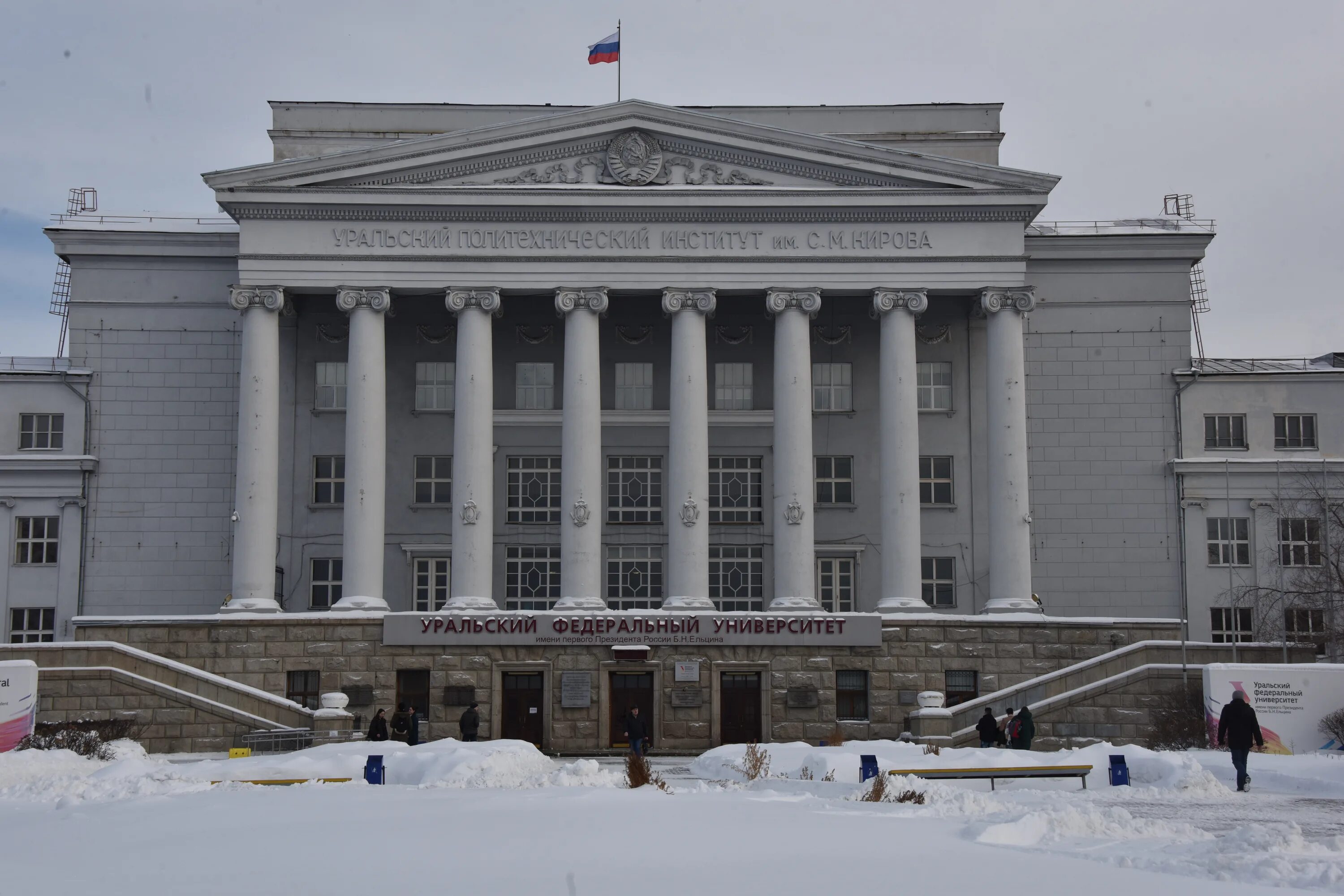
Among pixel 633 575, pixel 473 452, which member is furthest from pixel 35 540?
pixel 633 575

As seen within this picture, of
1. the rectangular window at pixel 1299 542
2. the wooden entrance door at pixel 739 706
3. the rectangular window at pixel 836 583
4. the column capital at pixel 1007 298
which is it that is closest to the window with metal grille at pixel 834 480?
the rectangular window at pixel 836 583

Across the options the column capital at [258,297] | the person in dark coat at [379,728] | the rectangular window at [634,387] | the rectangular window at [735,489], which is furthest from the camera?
the rectangular window at [634,387]

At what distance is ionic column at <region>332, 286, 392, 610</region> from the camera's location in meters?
48.2

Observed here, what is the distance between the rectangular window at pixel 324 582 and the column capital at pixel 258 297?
28.4 feet

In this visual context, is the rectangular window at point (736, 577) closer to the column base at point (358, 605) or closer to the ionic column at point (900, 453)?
the ionic column at point (900, 453)

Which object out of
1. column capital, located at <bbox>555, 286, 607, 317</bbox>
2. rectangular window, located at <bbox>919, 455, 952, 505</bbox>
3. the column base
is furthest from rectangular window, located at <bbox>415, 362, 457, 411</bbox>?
rectangular window, located at <bbox>919, 455, 952, 505</bbox>

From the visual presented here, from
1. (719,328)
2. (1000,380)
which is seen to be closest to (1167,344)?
(1000,380)

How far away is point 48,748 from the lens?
3431cm

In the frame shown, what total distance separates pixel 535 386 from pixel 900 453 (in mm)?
12695

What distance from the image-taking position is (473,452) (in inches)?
1922

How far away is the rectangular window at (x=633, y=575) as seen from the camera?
171 ft

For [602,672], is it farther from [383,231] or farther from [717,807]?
[717,807]

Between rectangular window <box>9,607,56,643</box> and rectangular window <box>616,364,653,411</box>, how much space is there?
67.1ft

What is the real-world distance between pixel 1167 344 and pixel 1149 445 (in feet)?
12.0
